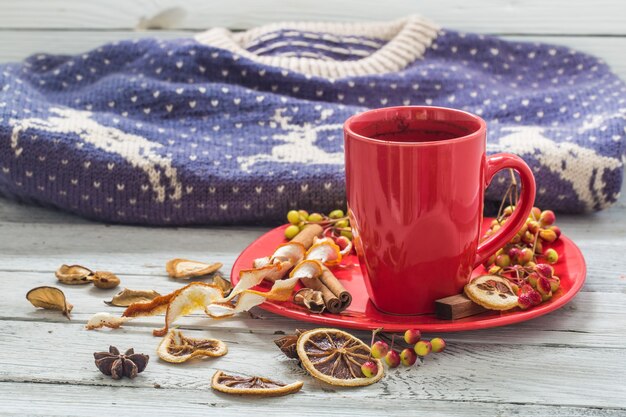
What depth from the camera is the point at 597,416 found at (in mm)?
509

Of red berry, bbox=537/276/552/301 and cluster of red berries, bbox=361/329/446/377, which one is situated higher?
red berry, bbox=537/276/552/301

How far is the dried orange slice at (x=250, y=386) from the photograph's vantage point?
536mm

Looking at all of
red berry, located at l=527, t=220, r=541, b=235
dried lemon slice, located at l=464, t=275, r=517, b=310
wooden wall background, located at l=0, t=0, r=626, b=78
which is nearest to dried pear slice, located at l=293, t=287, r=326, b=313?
dried lemon slice, located at l=464, t=275, r=517, b=310

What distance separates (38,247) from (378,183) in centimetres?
43

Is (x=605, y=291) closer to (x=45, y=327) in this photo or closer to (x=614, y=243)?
(x=614, y=243)

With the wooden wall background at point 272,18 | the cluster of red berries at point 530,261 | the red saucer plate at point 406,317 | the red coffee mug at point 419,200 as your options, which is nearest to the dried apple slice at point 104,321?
the red saucer plate at point 406,317

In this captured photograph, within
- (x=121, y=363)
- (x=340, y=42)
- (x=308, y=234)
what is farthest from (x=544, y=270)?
(x=340, y=42)

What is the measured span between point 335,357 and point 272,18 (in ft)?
2.59

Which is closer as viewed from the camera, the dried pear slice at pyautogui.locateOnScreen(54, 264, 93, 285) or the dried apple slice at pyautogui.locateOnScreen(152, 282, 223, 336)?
the dried apple slice at pyautogui.locateOnScreen(152, 282, 223, 336)

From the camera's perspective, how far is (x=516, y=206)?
63 cm

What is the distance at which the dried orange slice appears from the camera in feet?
1.76

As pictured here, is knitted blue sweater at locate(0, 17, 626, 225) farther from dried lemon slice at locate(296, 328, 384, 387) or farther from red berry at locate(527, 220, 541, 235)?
dried lemon slice at locate(296, 328, 384, 387)

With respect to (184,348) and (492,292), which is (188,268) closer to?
(184,348)

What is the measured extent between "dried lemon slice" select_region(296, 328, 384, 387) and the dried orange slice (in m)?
0.02
